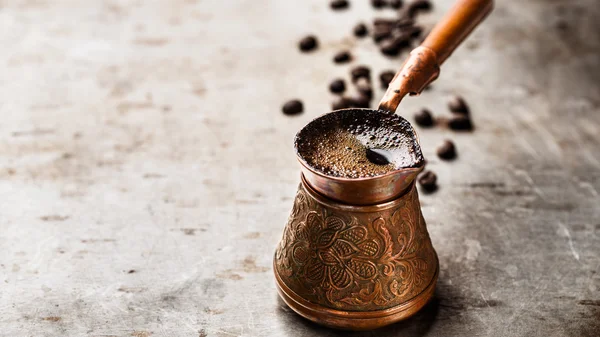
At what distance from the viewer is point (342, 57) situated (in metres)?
2.79

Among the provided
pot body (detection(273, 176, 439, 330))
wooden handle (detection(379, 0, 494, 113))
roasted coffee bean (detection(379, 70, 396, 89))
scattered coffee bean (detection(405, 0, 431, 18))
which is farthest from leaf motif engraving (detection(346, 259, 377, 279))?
scattered coffee bean (detection(405, 0, 431, 18))

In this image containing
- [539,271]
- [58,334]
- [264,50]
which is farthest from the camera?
[264,50]

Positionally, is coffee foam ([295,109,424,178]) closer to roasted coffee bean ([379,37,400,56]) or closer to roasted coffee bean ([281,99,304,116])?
roasted coffee bean ([281,99,304,116])

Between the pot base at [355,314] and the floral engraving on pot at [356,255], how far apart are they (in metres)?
0.01

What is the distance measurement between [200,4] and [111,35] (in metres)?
0.51

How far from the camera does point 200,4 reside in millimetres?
3371

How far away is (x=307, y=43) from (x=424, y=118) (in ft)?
2.40

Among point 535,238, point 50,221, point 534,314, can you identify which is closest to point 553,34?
point 535,238

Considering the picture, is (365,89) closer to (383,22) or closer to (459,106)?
(459,106)

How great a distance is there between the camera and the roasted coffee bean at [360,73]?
2646mm

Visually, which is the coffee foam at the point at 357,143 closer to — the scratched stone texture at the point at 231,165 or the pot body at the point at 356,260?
the pot body at the point at 356,260

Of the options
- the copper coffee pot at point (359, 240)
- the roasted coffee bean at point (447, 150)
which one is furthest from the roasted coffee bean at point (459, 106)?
the copper coffee pot at point (359, 240)

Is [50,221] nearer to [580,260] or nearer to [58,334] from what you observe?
[58,334]

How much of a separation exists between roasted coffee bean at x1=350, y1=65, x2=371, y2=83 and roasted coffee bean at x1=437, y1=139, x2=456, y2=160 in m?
0.55
